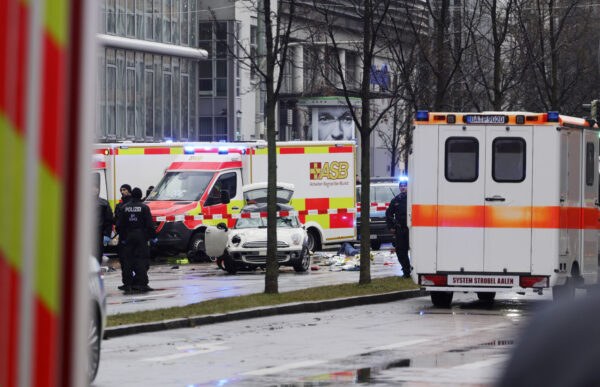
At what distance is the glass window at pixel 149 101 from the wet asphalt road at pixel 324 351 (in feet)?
135

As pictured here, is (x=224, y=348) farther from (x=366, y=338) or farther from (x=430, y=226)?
(x=430, y=226)

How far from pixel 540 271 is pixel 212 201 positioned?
50.1 ft

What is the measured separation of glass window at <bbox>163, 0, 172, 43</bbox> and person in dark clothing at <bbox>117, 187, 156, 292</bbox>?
37.9 m

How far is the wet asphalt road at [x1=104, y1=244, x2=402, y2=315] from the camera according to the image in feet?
66.8

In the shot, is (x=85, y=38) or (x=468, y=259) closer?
(x=85, y=38)

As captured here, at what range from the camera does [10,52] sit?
7.24 ft

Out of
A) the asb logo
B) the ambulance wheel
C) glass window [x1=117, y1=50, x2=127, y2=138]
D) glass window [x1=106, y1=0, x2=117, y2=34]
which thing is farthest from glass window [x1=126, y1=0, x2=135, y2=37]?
the ambulance wheel

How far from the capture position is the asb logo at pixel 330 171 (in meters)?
34.9

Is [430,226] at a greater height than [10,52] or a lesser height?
lesser

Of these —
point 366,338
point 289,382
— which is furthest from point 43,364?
point 366,338

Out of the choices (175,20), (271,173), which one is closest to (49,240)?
(271,173)

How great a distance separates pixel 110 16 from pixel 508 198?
38816 mm

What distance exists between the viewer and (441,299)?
65.5 feet

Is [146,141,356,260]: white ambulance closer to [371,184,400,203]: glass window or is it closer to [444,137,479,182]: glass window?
[371,184,400,203]: glass window
